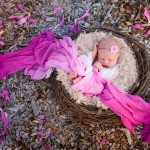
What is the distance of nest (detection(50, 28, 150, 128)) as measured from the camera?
271 centimetres

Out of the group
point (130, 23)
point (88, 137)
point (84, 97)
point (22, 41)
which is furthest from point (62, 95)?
point (130, 23)

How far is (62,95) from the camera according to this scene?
2.79 meters

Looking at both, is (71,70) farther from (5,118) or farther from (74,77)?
(5,118)

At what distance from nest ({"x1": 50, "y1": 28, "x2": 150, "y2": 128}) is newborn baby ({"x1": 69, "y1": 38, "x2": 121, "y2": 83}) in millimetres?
149

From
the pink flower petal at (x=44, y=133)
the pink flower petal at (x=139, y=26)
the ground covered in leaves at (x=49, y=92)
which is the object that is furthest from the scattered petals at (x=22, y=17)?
the pink flower petal at (x=44, y=133)

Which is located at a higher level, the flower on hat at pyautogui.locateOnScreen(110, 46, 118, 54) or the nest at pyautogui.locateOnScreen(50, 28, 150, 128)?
the flower on hat at pyautogui.locateOnScreen(110, 46, 118, 54)

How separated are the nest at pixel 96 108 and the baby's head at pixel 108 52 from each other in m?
0.17

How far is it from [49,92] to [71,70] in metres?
0.33

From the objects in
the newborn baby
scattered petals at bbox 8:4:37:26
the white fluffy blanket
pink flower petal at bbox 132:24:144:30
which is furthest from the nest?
scattered petals at bbox 8:4:37:26

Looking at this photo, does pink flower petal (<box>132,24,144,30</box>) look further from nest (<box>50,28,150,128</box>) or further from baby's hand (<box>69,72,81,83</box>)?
baby's hand (<box>69,72,81,83</box>)

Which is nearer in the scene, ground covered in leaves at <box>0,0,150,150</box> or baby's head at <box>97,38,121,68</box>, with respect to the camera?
baby's head at <box>97,38,121,68</box>

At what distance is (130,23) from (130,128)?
948 millimetres

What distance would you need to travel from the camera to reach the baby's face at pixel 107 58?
8.97 feet

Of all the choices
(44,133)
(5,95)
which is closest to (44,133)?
(44,133)
